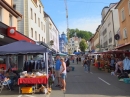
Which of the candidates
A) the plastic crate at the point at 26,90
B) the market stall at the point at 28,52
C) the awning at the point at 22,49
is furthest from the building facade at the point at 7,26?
the plastic crate at the point at 26,90

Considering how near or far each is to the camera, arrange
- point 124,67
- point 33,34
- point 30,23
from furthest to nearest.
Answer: point 33,34 → point 30,23 → point 124,67

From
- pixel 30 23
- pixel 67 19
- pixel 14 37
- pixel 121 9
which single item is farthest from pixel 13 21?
pixel 67 19

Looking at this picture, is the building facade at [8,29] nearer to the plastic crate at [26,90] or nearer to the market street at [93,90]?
the plastic crate at [26,90]

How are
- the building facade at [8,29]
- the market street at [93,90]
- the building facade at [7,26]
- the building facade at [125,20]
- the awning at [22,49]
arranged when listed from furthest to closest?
the building facade at [125,20]
the building facade at [8,29]
the building facade at [7,26]
the awning at [22,49]
the market street at [93,90]

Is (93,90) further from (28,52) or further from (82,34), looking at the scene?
(82,34)

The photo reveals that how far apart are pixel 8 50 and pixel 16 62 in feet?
36.5

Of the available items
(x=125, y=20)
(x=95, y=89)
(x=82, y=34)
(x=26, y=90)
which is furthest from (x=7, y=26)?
(x=82, y=34)

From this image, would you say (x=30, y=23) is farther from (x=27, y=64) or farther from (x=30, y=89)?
(x=30, y=89)

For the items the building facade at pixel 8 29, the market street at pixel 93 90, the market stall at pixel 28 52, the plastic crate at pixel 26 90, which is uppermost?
the building facade at pixel 8 29

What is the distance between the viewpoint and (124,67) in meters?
15.2

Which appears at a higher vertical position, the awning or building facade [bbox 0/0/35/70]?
building facade [bbox 0/0/35/70]

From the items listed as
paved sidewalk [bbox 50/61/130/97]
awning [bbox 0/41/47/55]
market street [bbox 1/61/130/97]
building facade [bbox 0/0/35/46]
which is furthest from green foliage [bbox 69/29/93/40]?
awning [bbox 0/41/47/55]

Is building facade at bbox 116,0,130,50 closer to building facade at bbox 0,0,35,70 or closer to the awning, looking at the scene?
building facade at bbox 0,0,35,70

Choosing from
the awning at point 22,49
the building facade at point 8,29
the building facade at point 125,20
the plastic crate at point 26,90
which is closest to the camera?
the plastic crate at point 26,90
